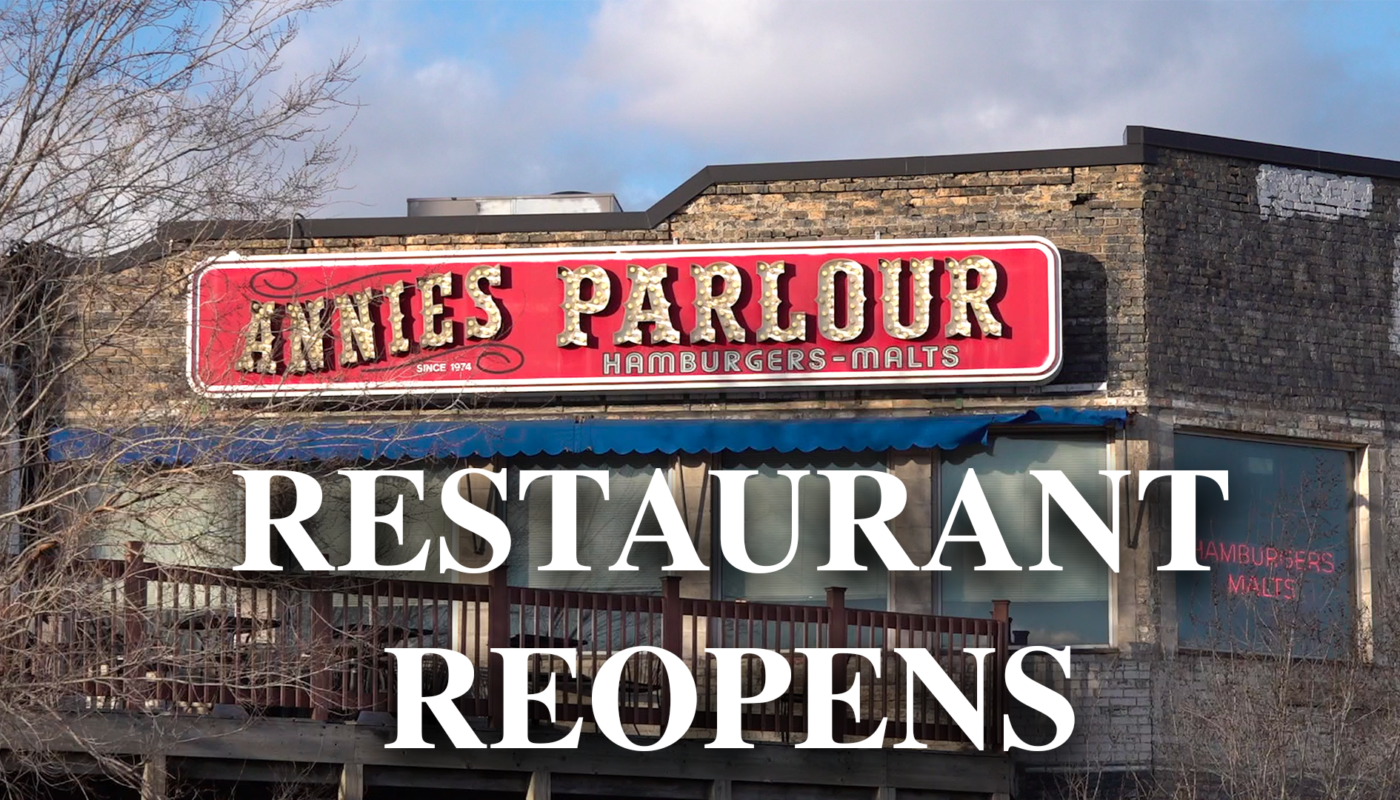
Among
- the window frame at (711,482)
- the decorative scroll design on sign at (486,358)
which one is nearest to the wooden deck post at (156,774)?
the decorative scroll design on sign at (486,358)

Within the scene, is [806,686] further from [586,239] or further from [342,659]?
[586,239]

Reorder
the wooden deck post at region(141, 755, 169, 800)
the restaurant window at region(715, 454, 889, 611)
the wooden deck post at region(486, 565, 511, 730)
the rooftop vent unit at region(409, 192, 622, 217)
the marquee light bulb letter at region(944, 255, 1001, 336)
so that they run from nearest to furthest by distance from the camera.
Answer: the wooden deck post at region(141, 755, 169, 800), the wooden deck post at region(486, 565, 511, 730), the marquee light bulb letter at region(944, 255, 1001, 336), the restaurant window at region(715, 454, 889, 611), the rooftop vent unit at region(409, 192, 622, 217)

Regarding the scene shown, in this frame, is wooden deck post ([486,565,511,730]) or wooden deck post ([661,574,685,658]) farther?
wooden deck post ([661,574,685,658])

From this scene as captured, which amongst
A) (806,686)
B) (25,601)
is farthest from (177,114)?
(806,686)

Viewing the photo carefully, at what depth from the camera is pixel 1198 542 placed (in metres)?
18.6

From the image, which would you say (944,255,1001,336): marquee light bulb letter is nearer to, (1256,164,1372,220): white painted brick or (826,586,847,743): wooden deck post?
(1256,164,1372,220): white painted brick

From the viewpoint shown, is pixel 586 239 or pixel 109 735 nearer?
pixel 109 735

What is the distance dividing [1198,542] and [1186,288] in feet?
7.39

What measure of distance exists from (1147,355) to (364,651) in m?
7.39

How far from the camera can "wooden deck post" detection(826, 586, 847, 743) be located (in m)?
16.0

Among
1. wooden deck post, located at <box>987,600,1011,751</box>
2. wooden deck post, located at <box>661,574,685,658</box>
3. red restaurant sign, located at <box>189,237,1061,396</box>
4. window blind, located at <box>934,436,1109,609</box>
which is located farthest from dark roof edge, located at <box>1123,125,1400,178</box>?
wooden deck post, located at <box>661,574,685,658</box>

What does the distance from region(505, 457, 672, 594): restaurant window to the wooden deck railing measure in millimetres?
1971

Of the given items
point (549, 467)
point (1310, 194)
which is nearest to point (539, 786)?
point (549, 467)

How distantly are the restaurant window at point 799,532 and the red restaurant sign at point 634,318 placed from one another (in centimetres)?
76
